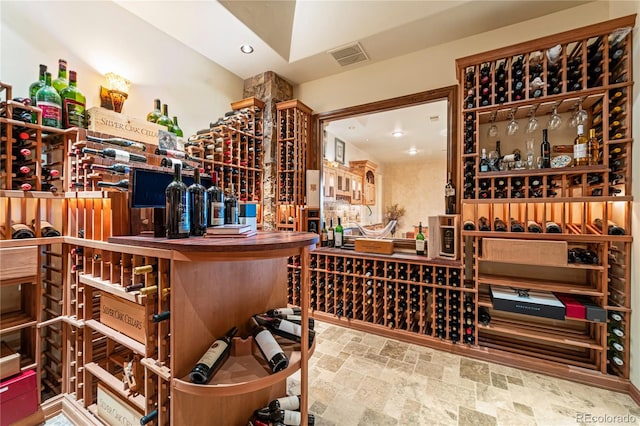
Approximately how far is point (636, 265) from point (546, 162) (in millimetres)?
918

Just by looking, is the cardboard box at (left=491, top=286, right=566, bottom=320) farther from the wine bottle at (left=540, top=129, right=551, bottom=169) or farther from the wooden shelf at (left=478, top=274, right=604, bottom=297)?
the wine bottle at (left=540, top=129, right=551, bottom=169)

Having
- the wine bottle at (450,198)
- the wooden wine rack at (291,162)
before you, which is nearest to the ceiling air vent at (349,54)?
the wooden wine rack at (291,162)

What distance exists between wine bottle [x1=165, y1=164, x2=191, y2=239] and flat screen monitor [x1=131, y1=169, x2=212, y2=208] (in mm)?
218

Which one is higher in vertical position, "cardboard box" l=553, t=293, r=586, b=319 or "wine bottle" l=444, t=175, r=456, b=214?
"wine bottle" l=444, t=175, r=456, b=214

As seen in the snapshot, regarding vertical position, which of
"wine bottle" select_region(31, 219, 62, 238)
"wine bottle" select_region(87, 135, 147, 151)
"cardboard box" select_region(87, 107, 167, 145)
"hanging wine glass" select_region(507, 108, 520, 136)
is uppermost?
"hanging wine glass" select_region(507, 108, 520, 136)

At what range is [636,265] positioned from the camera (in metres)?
1.80

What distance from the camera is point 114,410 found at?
4.62ft

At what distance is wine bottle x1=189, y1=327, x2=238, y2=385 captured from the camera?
1.02m

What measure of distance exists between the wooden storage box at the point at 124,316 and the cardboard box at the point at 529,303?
8.31ft

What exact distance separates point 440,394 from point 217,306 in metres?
1.69

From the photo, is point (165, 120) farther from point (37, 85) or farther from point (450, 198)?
point (450, 198)

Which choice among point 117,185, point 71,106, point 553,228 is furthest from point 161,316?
point 553,228

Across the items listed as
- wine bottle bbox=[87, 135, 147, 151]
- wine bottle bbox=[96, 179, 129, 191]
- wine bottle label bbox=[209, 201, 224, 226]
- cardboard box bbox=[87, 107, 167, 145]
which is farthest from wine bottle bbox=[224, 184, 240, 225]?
cardboard box bbox=[87, 107, 167, 145]

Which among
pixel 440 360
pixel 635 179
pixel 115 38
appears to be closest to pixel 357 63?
pixel 115 38
